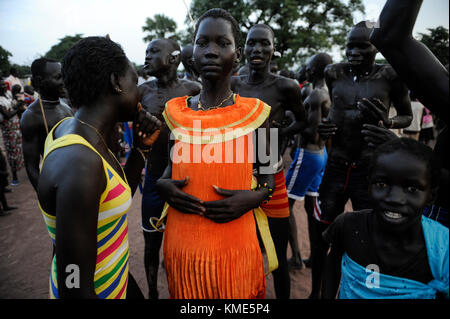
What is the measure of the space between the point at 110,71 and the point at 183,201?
0.75 meters

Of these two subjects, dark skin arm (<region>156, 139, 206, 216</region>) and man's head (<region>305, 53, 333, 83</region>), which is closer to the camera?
dark skin arm (<region>156, 139, 206, 216</region>)

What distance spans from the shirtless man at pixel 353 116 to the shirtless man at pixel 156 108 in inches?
63.1

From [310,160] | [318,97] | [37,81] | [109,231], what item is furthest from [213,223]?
[318,97]

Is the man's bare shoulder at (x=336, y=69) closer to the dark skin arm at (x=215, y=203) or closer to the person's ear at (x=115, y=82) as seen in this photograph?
the dark skin arm at (x=215, y=203)

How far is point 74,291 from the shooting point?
1108 millimetres

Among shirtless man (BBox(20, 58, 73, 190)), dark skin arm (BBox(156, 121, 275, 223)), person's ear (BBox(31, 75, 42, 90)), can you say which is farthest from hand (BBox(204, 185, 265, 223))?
person's ear (BBox(31, 75, 42, 90))

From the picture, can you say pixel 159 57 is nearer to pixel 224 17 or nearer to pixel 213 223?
pixel 224 17

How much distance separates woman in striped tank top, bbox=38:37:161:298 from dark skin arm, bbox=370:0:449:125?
1.14m

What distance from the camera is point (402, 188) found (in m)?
1.23

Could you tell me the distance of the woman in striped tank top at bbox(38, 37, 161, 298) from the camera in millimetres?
1038

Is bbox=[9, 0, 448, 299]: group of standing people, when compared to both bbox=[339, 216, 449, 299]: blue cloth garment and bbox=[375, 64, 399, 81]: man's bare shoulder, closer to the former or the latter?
bbox=[339, 216, 449, 299]: blue cloth garment

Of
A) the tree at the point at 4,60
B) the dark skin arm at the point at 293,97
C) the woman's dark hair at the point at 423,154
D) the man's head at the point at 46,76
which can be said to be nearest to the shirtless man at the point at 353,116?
the dark skin arm at the point at 293,97

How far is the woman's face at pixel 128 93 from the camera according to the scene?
1320 mm
